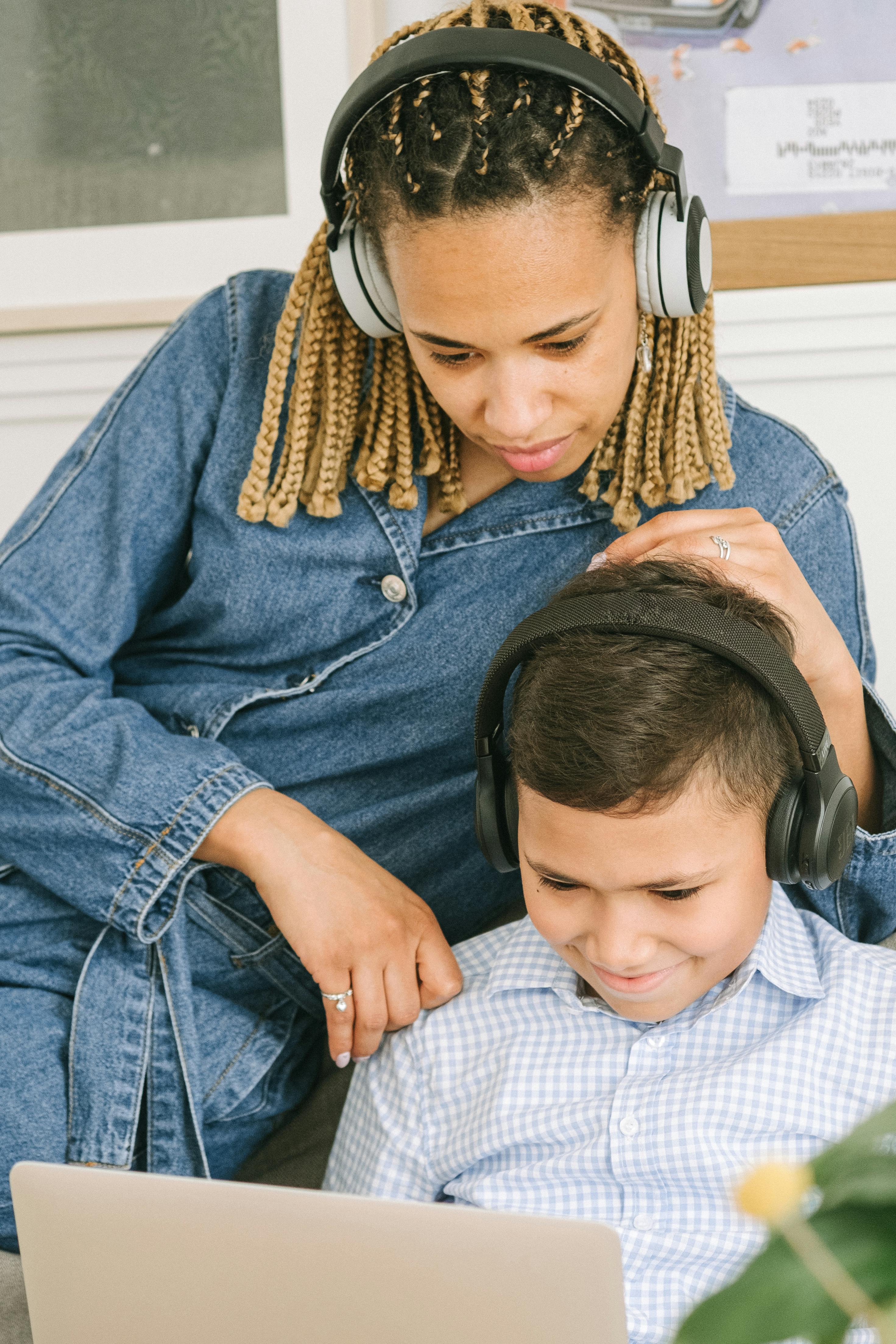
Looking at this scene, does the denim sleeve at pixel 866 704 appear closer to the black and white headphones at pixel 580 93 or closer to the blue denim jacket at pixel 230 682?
the blue denim jacket at pixel 230 682

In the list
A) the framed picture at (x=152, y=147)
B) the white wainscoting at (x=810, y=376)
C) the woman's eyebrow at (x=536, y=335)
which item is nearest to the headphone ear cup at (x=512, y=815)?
the woman's eyebrow at (x=536, y=335)

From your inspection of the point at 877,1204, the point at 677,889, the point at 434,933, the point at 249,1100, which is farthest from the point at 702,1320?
the point at 249,1100

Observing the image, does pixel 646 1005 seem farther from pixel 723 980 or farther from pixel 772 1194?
pixel 772 1194

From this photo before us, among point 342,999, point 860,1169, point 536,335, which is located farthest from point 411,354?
point 860,1169

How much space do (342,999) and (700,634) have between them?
1.42 feet

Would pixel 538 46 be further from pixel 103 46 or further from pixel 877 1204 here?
pixel 103 46

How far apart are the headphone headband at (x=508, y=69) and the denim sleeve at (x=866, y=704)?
31 centimetres

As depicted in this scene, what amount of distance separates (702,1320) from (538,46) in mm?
828

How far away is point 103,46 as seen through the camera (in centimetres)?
153

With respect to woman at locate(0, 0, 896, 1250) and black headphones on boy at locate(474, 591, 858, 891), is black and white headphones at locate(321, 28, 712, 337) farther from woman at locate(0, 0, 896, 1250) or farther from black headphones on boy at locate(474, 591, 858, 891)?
black headphones on boy at locate(474, 591, 858, 891)

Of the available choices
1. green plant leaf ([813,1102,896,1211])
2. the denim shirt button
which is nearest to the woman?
the denim shirt button

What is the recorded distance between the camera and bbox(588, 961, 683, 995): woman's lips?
0.85m

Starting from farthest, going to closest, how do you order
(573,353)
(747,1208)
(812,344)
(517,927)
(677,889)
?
(812,344), (517,927), (573,353), (677,889), (747,1208)

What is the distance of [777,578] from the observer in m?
0.90
